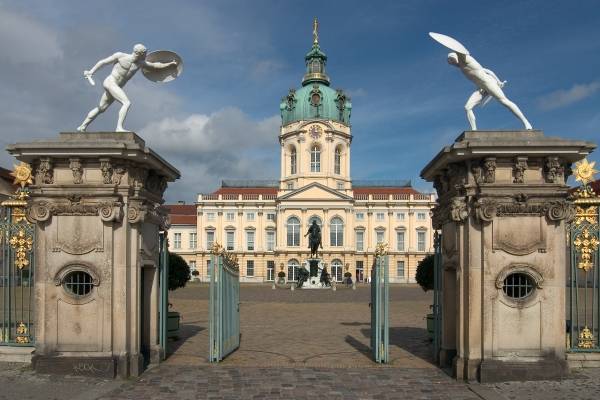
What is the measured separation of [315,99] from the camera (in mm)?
70250

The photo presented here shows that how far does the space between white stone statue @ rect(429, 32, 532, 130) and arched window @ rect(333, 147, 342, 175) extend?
6219cm

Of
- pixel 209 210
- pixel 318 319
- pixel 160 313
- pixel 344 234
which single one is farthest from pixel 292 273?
pixel 160 313

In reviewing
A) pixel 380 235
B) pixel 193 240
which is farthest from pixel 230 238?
pixel 380 235

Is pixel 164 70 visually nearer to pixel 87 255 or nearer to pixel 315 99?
pixel 87 255

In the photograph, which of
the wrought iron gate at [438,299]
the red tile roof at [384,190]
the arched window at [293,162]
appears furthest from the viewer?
the red tile roof at [384,190]

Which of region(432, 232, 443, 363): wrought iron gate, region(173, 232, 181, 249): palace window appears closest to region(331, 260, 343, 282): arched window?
region(173, 232, 181, 249): palace window

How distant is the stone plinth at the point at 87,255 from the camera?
9.63 m

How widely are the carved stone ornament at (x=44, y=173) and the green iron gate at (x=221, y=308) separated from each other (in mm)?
3064

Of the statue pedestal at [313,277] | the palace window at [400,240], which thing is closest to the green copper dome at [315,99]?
the palace window at [400,240]

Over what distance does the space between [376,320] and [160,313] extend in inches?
155

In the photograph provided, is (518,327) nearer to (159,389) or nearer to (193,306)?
(159,389)

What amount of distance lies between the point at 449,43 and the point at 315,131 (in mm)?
60815

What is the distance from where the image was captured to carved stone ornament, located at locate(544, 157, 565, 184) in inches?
370

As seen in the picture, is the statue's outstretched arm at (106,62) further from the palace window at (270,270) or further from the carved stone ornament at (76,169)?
the palace window at (270,270)
